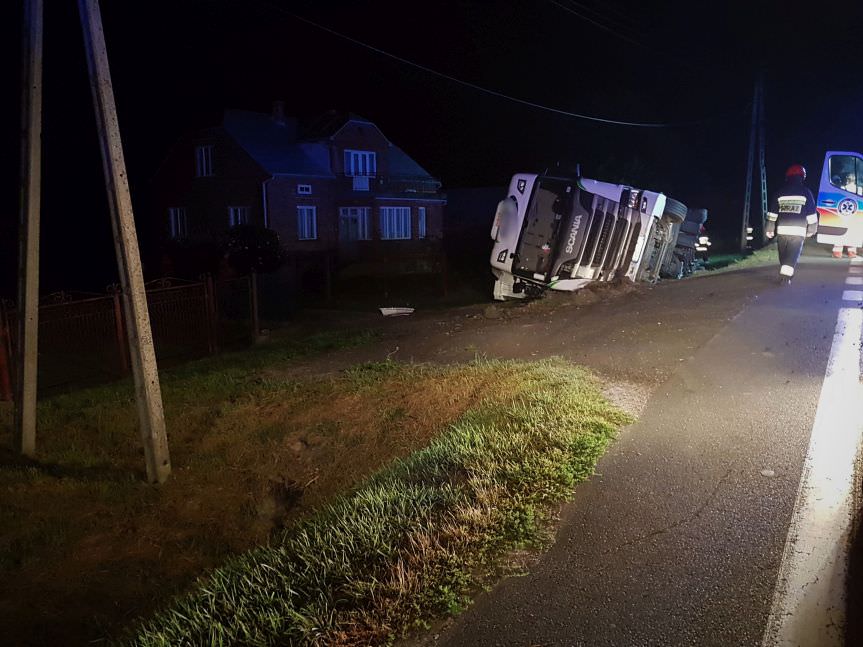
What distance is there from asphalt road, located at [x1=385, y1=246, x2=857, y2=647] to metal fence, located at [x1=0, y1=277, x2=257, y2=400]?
4973mm

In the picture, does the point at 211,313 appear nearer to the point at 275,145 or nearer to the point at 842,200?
the point at 842,200

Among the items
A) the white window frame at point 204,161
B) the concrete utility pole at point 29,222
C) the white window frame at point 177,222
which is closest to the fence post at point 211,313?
the concrete utility pole at point 29,222

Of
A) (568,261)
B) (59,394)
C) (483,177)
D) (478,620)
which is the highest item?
(483,177)

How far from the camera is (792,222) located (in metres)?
12.1

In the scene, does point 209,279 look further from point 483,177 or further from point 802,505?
point 483,177

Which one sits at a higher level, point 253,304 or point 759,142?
point 759,142

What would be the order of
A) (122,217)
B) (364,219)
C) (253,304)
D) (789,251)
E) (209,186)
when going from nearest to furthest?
(122,217)
(789,251)
(253,304)
(209,186)
(364,219)

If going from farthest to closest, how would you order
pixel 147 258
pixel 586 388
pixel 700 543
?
pixel 147 258 → pixel 586 388 → pixel 700 543

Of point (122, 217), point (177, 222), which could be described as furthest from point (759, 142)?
point (177, 222)

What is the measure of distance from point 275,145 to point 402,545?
27543 mm

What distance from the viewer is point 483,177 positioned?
38.9 m

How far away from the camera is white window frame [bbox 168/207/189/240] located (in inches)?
1204

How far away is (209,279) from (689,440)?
8.82m

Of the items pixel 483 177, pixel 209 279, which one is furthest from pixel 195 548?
pixel 483 177
